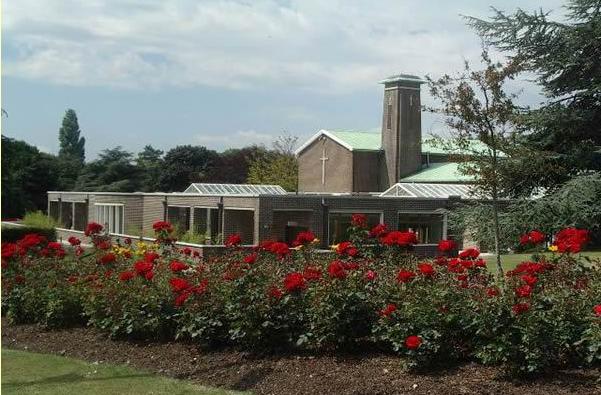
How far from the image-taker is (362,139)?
59.0m

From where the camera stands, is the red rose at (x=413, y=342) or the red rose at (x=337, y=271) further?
the red rose at (x=337, y=271)

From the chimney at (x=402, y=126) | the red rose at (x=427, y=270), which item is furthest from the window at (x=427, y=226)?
the red rose at (x=427, y=270)

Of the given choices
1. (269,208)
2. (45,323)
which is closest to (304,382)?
(45,323)

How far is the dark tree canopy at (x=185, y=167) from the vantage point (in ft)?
237

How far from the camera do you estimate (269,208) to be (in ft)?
101

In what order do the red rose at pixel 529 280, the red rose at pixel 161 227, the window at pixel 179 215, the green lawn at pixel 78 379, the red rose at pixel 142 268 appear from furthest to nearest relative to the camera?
the window at pixel 179 215 → the red rose at pixel 161 227 → the red rose at pixel 142 268 → the green lawn at pixel 78 379 → the red rose at pixel 529 280

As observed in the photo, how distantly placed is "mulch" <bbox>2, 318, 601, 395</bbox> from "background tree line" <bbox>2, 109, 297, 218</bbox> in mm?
51203

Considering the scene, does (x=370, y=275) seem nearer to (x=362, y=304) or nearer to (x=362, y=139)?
(x=362, y=304)

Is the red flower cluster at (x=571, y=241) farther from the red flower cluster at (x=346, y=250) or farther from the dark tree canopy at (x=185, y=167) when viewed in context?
the dark tree canopy at (x=185, y=167)

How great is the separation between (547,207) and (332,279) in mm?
→ 14183

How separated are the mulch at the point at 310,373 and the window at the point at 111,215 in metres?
34.7

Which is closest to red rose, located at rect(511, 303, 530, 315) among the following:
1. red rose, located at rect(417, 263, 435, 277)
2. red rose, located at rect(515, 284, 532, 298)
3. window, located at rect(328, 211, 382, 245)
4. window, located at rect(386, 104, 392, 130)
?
red rose, located at rect(515, 284, 532, 298)

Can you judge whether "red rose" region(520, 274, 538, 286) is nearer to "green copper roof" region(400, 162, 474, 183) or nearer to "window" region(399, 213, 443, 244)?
"window" region(399, 213, 443, 244)

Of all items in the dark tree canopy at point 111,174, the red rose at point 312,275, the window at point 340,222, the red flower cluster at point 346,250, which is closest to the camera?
the red rose at point 312,275
